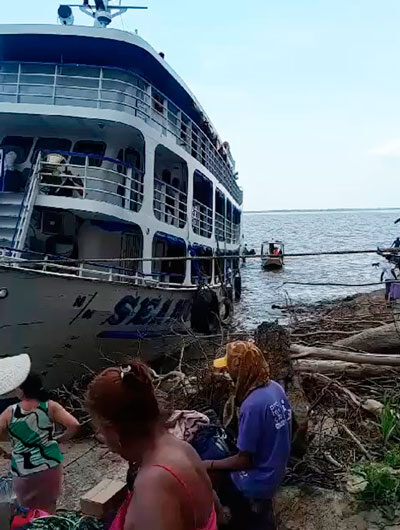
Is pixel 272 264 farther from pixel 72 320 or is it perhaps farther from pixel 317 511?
pixel 317 511

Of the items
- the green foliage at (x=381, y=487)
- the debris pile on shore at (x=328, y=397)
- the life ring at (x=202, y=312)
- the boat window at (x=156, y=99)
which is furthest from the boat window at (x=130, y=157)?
the green foliage at (x=381, y=487)

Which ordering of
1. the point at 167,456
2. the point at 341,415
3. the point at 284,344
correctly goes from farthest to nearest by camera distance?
the point at 341,415 < the point at 284,344 < the point at 167,456

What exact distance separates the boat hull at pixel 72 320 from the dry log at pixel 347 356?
9.21 ft

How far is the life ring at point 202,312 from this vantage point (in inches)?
449

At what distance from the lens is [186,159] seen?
11.9 m

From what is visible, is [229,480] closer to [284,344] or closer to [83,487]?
[284,344]

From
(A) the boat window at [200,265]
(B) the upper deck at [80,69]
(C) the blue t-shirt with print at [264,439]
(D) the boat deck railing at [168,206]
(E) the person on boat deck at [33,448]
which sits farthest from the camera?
(A) the boat window at [200,265]

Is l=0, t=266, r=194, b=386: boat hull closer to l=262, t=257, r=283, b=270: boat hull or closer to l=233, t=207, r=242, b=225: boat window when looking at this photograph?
l=233, t=207, r=242, b=225: boat window

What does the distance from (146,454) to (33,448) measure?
7.80 feet

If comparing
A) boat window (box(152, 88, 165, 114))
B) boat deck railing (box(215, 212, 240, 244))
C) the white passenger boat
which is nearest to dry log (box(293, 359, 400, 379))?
the white passenger boat

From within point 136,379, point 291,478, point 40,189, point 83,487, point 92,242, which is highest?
point 40,189

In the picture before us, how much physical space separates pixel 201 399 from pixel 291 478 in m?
1.13

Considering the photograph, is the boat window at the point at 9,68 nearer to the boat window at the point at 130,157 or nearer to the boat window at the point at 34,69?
the boat window at the point at 34,69

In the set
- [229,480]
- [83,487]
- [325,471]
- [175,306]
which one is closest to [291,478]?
[325,471]
